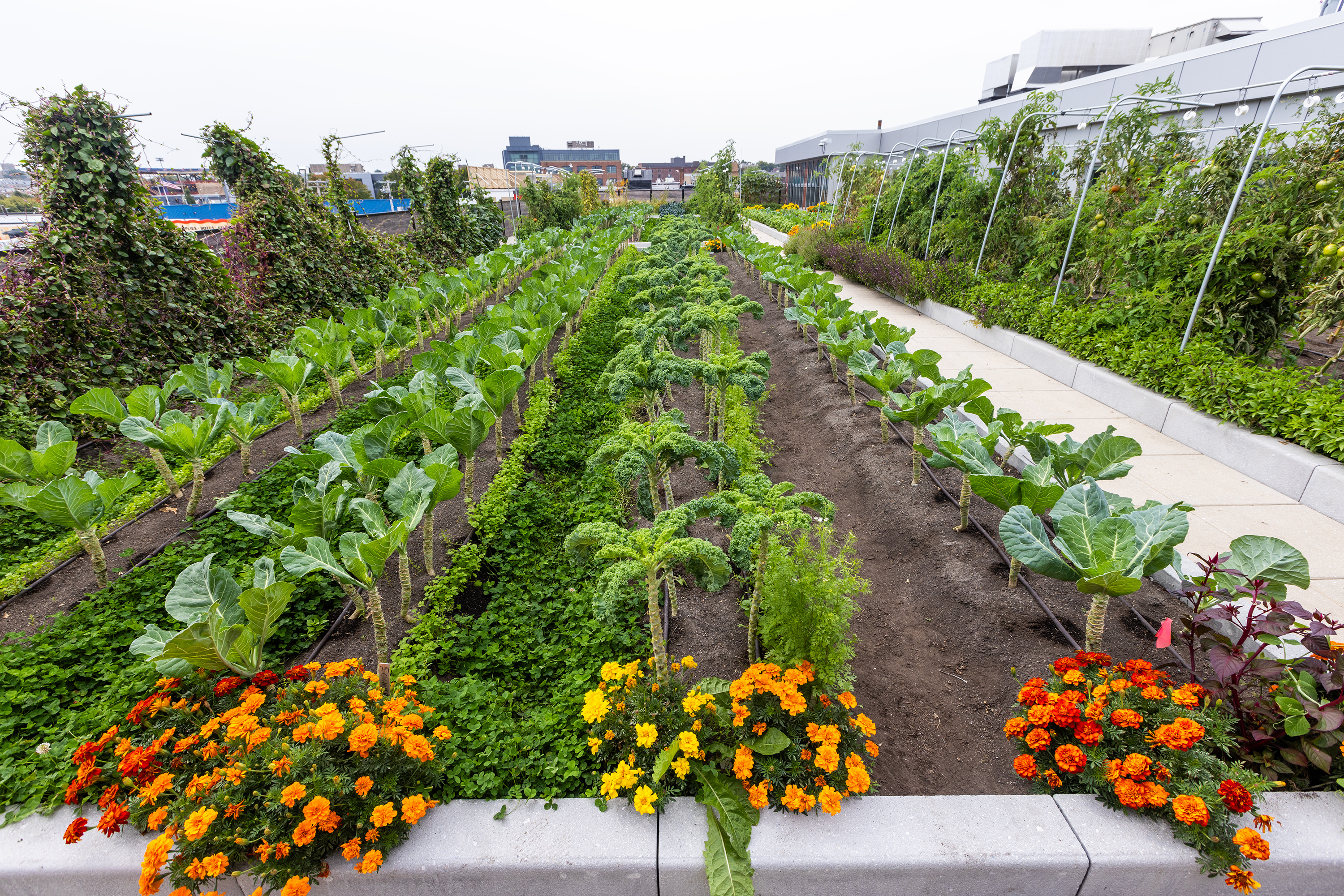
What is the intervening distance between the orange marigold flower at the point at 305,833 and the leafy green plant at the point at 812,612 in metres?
1.60

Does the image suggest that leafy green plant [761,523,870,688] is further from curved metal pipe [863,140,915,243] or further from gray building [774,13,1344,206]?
curved metal pipe [863,140,915,243]

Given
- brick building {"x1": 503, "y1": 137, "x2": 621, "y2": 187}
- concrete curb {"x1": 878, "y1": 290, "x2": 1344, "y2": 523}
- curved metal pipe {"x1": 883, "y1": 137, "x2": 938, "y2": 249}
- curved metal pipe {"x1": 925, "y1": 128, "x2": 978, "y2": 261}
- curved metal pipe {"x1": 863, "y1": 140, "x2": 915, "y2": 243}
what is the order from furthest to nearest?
brick building {"x1": 503, "y1": 137, "x2": 621, "y2": 187}
curved metal pipe {"x1": 863, "y1": 140, "x2": 915, "y2": 243}
curved metal pipe {"x1": 883, "y1": 137, "x2": 938, "y2": 249}
curved metal pipe {"x1": 925, "y1": 128, "x2": 978, "y2": 261}
concrete curb {"x1": 878, "y1": 290, "x2": 1344, "y2": 523}

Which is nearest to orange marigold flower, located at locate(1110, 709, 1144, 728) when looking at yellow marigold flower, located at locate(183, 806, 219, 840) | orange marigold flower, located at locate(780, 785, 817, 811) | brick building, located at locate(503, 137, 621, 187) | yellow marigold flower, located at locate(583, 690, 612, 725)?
orange marigold flower, located at locate(780, 785, 817, 811)

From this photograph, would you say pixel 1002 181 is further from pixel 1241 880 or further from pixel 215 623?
pixel 215 623

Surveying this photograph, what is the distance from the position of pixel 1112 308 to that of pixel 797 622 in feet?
19.6

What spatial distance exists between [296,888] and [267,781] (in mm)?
364

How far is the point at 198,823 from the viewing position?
5.37ft

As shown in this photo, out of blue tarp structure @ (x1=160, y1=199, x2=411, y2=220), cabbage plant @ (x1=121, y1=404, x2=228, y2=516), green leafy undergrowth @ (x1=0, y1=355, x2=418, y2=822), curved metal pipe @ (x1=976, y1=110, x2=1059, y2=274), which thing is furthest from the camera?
blue tarp structure @ (x1=160, y1=199, x2=411, y2=220)

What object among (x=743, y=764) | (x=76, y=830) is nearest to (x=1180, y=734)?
(x=743, y=764)

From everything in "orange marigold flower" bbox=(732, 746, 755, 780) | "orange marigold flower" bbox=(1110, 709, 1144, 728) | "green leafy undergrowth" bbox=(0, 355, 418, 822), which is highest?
"orange marigold flower" bbox=(1110, 709, 1144, 728)

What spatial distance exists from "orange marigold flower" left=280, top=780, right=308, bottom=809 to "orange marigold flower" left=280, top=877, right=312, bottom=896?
0.20 m

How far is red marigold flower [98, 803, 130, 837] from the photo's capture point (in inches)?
68.4

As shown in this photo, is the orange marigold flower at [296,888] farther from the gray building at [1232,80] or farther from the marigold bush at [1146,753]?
Result: the gray building at [1232,80]

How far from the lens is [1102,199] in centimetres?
687
